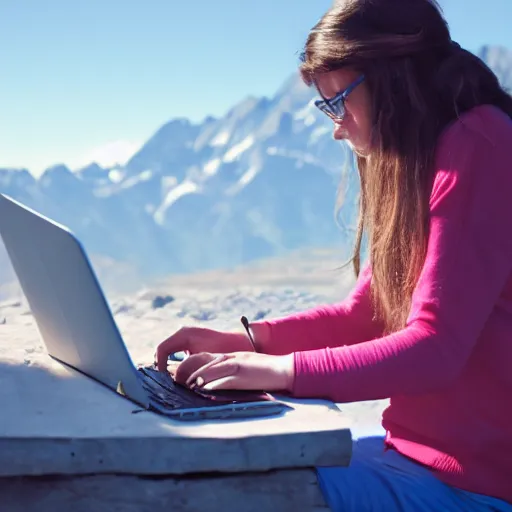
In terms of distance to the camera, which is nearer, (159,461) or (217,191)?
(159,461)

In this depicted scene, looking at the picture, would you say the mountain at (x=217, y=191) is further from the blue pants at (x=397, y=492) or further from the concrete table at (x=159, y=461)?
the concrete table at (x=159, y=461)

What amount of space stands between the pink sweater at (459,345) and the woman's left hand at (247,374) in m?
0.02

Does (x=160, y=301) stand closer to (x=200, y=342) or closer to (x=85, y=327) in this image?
(x=200, y=342)

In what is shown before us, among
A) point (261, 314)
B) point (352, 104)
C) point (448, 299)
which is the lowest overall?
point (261, 314)

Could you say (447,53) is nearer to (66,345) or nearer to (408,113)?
(408,113)

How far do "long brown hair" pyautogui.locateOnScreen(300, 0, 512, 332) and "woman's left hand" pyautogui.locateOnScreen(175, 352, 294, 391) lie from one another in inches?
9.3

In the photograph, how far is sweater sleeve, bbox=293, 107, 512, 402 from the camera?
3.50ft

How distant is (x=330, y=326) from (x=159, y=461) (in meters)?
0.59

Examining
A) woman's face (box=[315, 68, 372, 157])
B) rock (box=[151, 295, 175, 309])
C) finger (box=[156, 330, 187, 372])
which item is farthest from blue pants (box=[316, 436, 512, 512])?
rock (box=[151, 295, 175, 309])

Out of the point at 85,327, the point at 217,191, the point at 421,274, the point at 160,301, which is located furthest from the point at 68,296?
the point at 217,191

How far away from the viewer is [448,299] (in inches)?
42.3

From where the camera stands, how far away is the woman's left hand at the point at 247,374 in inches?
42.6

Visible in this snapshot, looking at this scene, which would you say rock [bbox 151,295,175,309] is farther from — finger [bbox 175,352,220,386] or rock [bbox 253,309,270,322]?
finger [bbox 175,352,220,386]

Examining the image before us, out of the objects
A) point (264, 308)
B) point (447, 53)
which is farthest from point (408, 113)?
point (264, 308)
